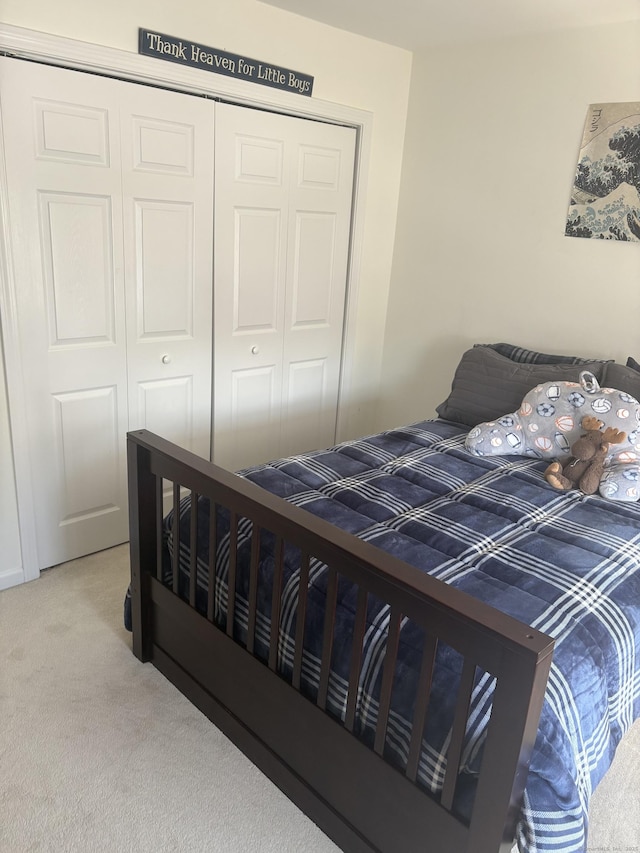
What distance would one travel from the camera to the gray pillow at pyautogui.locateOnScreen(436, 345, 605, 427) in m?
2.54

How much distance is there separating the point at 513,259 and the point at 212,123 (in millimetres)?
1457

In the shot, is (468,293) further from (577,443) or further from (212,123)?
(212,123)

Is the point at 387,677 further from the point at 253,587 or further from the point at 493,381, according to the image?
the point at 493,381

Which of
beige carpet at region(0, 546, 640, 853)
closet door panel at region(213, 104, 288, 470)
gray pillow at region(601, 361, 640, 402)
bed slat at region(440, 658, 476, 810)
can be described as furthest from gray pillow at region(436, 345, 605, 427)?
bed slat at region(440, 658, 476, 810)

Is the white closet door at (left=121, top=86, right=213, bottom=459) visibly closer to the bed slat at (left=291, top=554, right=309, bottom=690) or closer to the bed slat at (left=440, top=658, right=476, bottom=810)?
the bed slat at (left=291, top=554, right=309, bottom=690)

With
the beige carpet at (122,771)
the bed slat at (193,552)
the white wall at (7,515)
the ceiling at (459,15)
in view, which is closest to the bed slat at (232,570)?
the bed slat at (193,552)

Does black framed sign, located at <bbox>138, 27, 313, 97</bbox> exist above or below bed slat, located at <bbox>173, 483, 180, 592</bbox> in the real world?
above

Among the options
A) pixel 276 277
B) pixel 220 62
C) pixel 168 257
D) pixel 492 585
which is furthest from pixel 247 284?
pixel 492 585

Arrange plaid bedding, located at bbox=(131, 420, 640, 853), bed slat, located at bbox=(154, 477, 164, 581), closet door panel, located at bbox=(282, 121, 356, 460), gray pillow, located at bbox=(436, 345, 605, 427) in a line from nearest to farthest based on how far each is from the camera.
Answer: plaid bedding, located at bbox=(131, 420, 640, 853) < bed slat, located at bbox=(154, 477, 164, 581) < gray pillow, located at bbox=(436, 345, 605, 427) < closet door panel, located at bbox=(282, 121, 356, 460)

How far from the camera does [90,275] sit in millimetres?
2354

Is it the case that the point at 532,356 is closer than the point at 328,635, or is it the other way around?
the point at 328,635

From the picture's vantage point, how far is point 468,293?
3146 mm

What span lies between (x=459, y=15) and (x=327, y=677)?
101 inches

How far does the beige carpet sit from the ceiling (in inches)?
99.1
